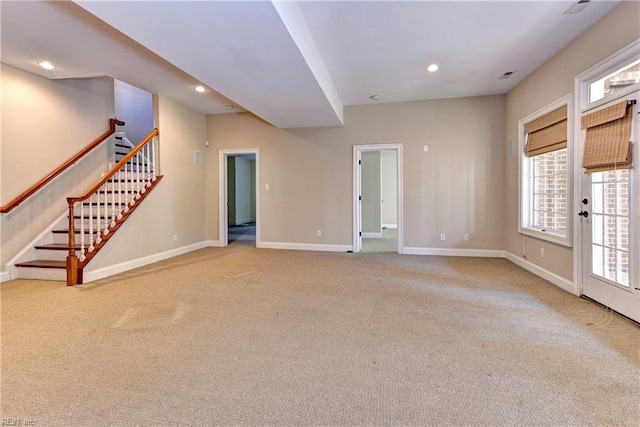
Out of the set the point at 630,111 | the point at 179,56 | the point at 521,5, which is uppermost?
the point at 521,5

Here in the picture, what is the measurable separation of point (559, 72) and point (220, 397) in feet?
15.2

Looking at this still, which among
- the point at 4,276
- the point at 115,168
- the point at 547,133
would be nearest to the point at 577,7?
the point at 547,133

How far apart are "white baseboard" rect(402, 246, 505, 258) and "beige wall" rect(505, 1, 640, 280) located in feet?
0.75

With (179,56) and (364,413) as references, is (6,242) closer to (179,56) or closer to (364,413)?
(179,56)

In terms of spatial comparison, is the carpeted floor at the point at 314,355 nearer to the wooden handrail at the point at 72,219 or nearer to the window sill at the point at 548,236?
the wooden handrail at the point at 72,219

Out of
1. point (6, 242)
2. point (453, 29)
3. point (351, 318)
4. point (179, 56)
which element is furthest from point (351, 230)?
point (6, 242)

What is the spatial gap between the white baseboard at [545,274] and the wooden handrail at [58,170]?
662 centimetres

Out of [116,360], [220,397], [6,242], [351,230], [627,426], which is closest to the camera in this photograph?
[627,426]

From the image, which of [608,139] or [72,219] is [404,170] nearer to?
[608,139]

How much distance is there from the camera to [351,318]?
2.55 metres

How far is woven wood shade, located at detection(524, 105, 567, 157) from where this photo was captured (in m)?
3.38

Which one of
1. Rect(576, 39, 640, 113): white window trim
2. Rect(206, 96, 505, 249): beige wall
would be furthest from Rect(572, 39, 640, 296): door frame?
Rect(206, 96, 505, 249): beige wall

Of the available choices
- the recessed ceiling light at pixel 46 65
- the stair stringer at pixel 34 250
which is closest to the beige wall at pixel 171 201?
the stair stringer at pixel 34 250

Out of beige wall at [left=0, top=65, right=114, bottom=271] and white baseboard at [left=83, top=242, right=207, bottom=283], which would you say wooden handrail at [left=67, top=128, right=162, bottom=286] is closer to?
white baseboard at [left=83, top=242, right=207, bottom=283]
